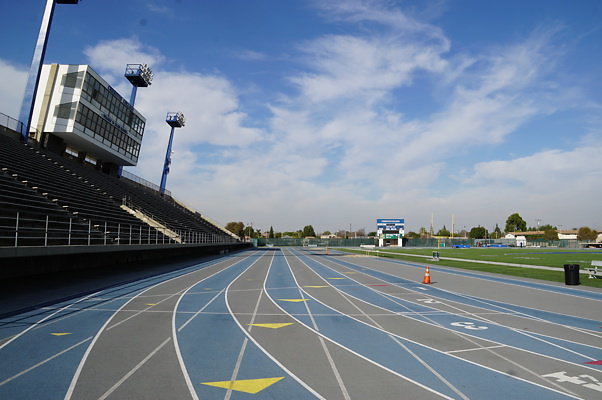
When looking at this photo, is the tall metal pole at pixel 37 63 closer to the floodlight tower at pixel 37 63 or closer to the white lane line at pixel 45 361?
the floodlight tower at pixel 37 63

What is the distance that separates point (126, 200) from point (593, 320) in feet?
106

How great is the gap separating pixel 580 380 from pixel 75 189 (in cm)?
2675

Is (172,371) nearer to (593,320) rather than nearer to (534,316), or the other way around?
(534,316)

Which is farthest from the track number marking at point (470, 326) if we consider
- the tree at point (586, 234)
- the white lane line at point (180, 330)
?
the tree at point (586, 234)

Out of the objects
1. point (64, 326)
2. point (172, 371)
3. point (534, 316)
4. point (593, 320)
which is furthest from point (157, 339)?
point (593, 320)

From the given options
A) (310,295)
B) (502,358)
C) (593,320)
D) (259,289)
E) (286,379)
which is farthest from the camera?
(259,289)

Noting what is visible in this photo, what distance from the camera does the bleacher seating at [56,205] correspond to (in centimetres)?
1448

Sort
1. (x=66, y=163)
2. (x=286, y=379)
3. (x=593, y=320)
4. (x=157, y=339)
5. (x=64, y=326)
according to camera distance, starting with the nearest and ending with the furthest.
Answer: (x=286, y=379)
(x=157, y=339)
(x=64, y=326)
(x=593, y=320)
(x=66, y=163)

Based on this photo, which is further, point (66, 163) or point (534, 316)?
point (66, 163)

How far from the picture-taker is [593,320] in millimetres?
9133

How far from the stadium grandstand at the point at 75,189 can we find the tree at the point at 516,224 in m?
142

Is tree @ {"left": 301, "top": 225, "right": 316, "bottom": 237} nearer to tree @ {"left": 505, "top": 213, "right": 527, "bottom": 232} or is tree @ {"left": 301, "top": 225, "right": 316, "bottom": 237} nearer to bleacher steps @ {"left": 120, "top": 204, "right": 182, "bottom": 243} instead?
tree @ {"left": 505, "top": 213, "right": 527, "bottom": 232}

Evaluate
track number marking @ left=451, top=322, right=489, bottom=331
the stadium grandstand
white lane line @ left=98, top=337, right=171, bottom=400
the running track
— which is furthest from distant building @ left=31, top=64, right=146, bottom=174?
track number marking @ left=451, top=322, right=489, bottom=331

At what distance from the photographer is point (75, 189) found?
→ 78.7ft
